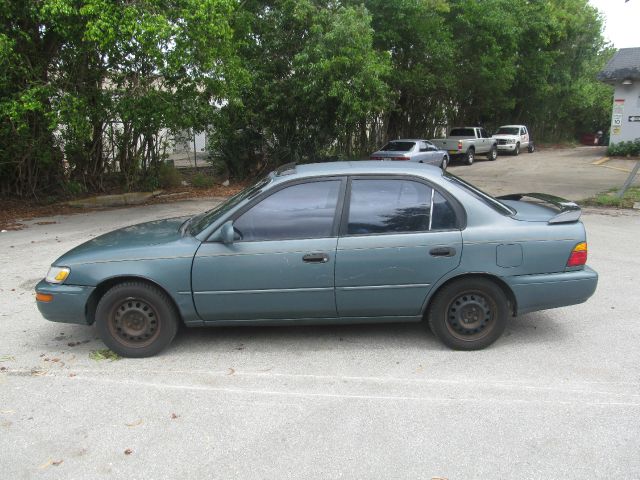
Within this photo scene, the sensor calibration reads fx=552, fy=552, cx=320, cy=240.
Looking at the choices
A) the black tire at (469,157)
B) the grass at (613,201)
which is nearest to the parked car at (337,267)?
the grass at (613,201)

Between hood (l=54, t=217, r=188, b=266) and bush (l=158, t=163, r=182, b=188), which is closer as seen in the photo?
hood (l=54, t=217, r=188, b=266)

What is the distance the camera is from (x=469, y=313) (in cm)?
462

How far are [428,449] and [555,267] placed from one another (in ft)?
6.88

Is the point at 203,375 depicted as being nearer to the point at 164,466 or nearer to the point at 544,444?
the point at 164,466

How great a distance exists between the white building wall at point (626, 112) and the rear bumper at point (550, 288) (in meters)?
25.7

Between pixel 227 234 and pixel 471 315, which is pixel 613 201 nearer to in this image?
pixel 471 315

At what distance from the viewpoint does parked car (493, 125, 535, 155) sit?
3117cm

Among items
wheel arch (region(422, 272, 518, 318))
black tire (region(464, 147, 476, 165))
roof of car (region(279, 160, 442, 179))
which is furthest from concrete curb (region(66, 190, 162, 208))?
black tire (region(464, 147, 476, 165))

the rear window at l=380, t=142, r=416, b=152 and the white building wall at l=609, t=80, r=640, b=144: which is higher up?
the white building wall at l=609, t=80, r=640, b=144

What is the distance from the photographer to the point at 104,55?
12.2 metres

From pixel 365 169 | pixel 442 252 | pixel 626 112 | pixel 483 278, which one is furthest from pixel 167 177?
pixel 626 112

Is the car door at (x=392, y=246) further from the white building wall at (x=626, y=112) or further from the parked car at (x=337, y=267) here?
the white building wall at (x=626, y=112)

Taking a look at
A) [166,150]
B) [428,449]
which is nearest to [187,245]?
[428,449]

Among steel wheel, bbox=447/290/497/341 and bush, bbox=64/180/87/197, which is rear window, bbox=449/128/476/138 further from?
Answer: steel wheel, bbox=447/290/497/341
